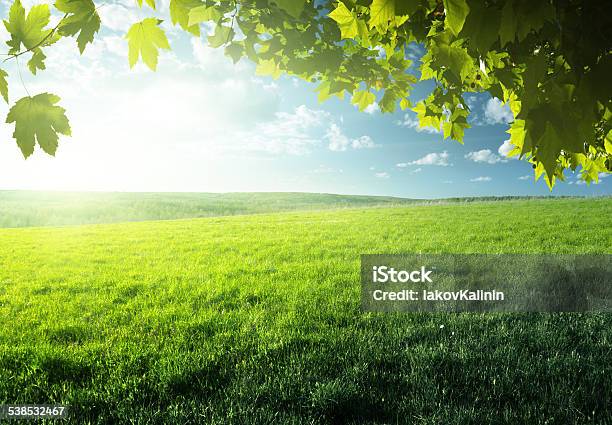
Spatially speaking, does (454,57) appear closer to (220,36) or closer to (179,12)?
(179,12)

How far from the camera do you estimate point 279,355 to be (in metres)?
4.39

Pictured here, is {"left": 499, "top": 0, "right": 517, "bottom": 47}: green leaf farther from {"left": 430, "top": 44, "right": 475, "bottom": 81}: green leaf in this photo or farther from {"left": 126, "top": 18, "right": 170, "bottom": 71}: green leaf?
{"left": 126, "top": 18, "right": 170, "bottom": 71}: green leaf

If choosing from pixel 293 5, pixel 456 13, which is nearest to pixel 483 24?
pixel 456 13

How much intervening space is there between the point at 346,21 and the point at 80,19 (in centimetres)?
122

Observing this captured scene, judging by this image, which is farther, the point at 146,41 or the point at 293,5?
the point at 146,41

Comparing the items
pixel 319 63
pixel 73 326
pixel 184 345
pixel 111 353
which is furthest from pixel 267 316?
pixel 319 63

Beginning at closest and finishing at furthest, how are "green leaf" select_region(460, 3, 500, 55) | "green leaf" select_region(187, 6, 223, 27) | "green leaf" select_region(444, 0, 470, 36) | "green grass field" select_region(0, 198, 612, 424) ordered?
"green leaf" select_region(444, 0, 470, 36), "green leaf" select_region(460, 3, 500, 55), "green leaf" select_region(187, 6, 223, 27), "green grass field" select_region(0, 198, 612, 424)

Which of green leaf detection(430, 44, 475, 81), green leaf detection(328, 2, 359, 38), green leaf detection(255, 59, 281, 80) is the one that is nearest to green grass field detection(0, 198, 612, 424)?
green leaf detection(430, 44, 475, 81)

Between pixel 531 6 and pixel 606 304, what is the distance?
6.94m

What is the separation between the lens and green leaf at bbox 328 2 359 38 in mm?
1964

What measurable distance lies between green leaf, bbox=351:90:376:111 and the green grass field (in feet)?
8.51

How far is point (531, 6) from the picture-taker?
4.00 ft

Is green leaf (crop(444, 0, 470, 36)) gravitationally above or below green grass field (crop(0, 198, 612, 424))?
above

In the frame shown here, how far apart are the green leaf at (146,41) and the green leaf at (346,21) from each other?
873 mm
